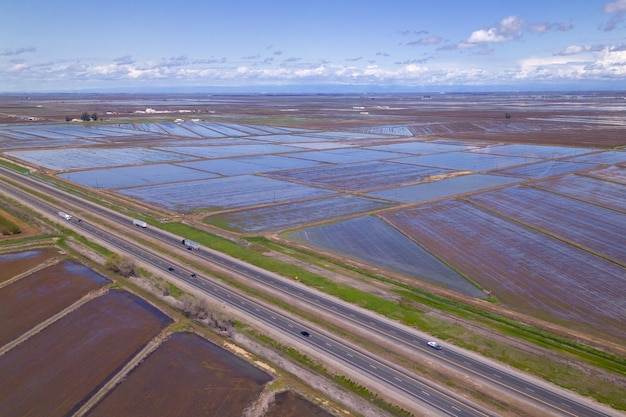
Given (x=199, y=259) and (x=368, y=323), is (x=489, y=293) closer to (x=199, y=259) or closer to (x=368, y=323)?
(x=368, y=323)

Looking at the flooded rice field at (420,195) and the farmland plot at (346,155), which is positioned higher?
the flooded rice field at (420,195)

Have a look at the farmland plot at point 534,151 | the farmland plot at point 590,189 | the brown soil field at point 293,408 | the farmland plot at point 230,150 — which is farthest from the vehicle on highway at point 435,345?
the farmland plot at point 534,151

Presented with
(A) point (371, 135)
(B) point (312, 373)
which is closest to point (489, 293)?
(B) point (312, 373)

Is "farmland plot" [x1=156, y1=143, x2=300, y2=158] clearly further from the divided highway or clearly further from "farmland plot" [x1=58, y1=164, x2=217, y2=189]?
the divided highway

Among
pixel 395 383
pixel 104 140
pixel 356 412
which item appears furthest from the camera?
pixel 104 140

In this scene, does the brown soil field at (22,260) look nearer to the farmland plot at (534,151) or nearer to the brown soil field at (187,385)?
the brown soil field at (187,385)
